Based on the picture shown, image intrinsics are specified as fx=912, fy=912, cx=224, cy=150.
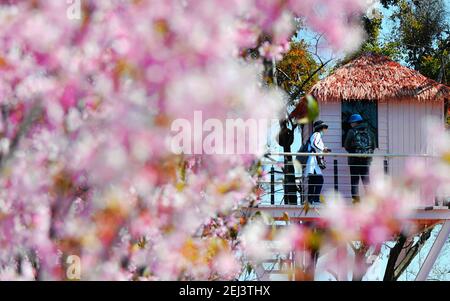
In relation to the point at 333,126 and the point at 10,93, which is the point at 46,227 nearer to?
the point at 10,93

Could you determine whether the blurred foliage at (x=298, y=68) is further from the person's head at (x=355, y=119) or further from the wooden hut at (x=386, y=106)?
the person's head at (x=355, y=119)

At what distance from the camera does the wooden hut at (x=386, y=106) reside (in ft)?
48.9

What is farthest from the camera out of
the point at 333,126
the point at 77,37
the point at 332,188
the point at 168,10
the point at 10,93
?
the point at 333,126

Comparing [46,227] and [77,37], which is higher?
[77,37]

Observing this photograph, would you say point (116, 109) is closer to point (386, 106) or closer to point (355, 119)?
point (355, 119)

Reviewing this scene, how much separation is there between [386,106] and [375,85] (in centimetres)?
42

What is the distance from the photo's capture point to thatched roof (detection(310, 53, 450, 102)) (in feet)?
48.4

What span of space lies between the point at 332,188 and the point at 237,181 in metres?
9.72

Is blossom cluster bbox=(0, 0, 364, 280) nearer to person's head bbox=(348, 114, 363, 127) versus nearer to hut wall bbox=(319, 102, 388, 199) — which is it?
person's head bbox=(348, 114, 363, 127)

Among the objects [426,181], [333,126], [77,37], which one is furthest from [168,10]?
[333,126]

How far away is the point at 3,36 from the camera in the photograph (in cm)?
316
